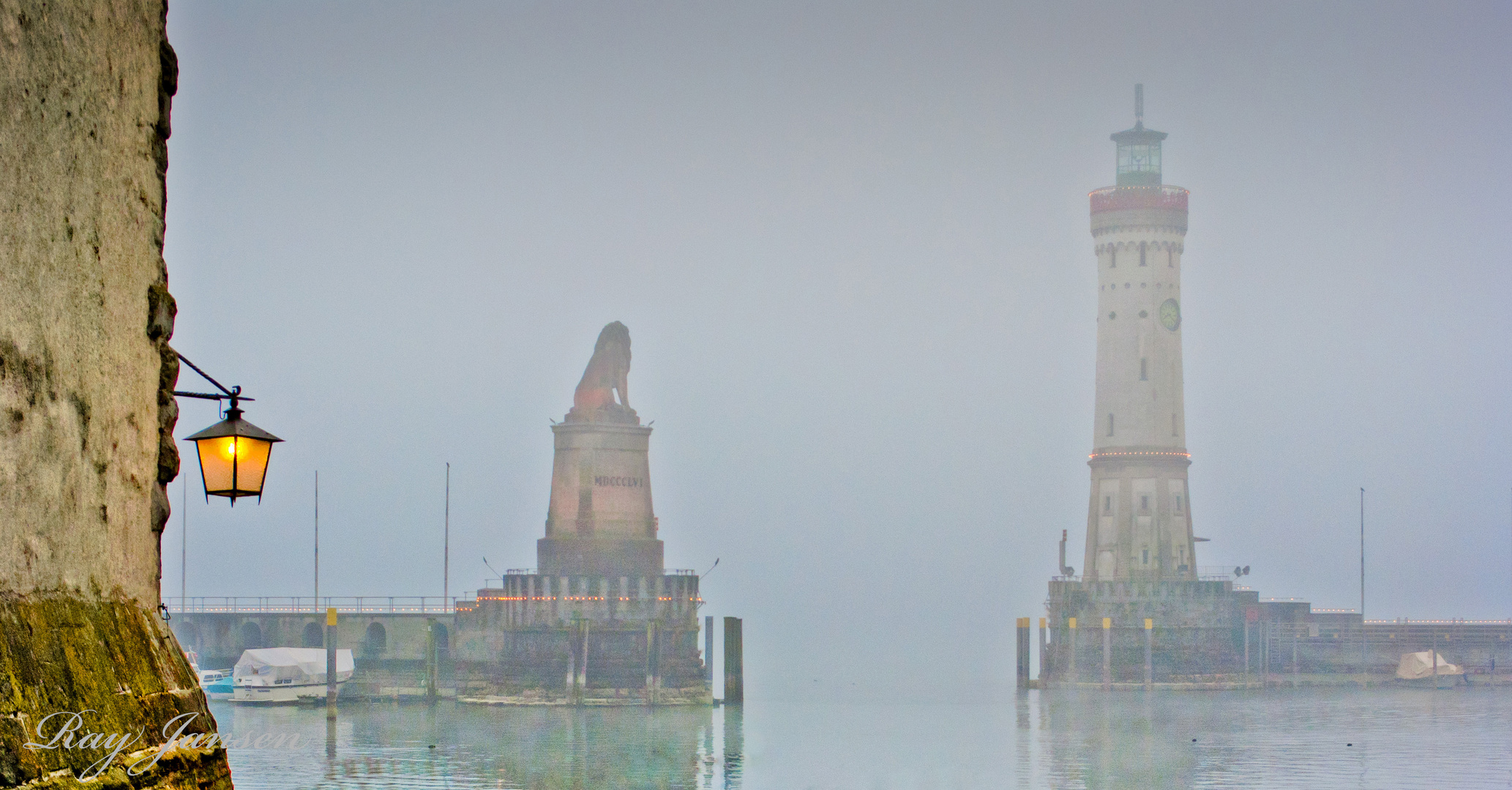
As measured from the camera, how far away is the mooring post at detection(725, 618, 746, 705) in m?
76.9

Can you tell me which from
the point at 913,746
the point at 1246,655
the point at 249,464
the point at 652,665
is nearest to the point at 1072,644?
the point at 1246,655

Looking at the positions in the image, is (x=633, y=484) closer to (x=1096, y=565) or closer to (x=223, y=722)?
(x=223, y=722)

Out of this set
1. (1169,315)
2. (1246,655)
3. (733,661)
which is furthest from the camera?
(1246,655)

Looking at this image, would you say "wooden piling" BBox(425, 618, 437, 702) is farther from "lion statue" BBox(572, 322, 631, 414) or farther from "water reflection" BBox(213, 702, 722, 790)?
"lion statue" BBox(572, 322, 631, 414)

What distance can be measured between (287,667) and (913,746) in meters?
28.9

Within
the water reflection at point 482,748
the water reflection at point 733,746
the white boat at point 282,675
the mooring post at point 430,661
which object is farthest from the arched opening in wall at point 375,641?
the water reflection at point 733,746

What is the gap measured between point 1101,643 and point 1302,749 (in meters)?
29.5

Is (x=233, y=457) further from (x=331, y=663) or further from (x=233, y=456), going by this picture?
(x=331, y=663)

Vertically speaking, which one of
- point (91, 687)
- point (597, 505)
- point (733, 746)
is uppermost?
point (597, 505)

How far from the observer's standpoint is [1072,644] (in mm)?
94938

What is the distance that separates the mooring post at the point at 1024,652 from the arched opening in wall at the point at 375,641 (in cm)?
3172

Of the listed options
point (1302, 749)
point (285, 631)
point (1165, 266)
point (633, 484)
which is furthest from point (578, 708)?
point (1165, 266)

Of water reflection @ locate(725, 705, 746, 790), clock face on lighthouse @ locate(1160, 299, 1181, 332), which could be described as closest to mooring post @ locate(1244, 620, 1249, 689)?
clock face on lighthouse @ locate(1160, 299, 1181, 332)

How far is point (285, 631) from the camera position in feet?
285
